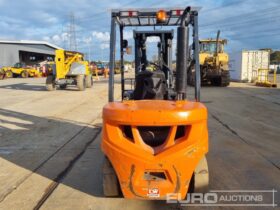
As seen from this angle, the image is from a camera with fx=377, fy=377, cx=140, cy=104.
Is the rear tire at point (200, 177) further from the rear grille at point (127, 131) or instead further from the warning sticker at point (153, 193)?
the rear grille at point (127, 131)

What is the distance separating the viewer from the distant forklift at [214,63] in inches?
1024

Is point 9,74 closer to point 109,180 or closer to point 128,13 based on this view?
point 128,13

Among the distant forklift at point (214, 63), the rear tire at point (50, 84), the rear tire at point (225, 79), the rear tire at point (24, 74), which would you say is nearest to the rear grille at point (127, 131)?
the rear tire at point (50, 84)

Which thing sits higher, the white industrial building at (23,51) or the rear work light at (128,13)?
the white industrial building at (23,51)

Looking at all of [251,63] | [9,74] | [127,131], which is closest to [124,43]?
[127,131]

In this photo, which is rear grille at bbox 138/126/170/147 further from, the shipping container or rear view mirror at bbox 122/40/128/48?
the shipping container

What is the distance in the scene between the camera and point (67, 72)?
23.7 meters

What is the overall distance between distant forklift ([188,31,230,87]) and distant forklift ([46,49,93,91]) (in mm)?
8433

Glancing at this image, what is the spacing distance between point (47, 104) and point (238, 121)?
8.32m

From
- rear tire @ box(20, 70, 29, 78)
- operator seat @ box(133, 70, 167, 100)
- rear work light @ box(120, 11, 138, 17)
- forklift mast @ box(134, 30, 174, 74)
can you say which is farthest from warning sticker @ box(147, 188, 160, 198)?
rear tire @ box(20, 70, 29, 78)

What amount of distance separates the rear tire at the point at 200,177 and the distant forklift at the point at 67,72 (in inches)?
744

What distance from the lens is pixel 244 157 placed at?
22.7 feet

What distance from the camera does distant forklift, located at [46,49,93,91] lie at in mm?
Result: 23119

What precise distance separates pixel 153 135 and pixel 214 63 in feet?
74.6
